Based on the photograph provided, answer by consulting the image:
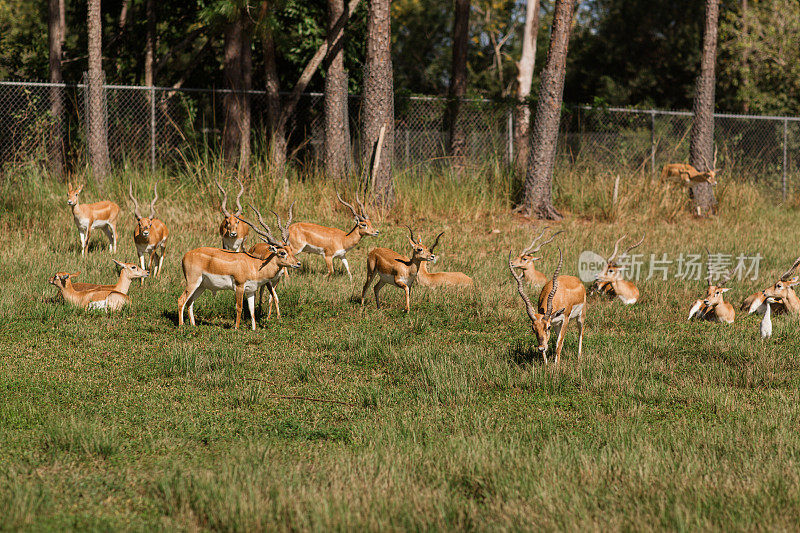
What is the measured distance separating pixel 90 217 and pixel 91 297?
3191 millimetres

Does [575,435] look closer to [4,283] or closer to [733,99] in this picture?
[4,283]

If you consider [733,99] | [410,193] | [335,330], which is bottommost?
[335,330]

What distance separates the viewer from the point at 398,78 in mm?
38000

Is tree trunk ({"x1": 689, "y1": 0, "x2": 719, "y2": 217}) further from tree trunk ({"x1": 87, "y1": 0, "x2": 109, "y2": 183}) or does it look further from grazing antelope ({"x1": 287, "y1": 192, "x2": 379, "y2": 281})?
tree trunk ({"x1": 87, "y1": 0, "x2": 109, "y2": 183})

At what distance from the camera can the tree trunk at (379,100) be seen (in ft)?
51.5

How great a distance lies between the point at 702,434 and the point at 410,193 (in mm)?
10542

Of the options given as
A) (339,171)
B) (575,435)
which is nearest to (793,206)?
(339,171)

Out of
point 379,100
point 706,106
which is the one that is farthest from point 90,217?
point 706,106

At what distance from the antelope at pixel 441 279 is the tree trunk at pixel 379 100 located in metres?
4.50

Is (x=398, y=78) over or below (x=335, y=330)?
over

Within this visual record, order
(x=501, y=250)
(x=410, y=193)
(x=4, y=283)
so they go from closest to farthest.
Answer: (x=4, y=283), (x=501, y=250), (x=410, y=193)

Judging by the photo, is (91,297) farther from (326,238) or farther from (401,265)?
(401,265)

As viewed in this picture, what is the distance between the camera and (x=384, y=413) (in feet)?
21.2

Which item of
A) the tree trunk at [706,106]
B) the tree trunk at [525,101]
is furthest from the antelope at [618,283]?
the tree trunk at [706,106]
